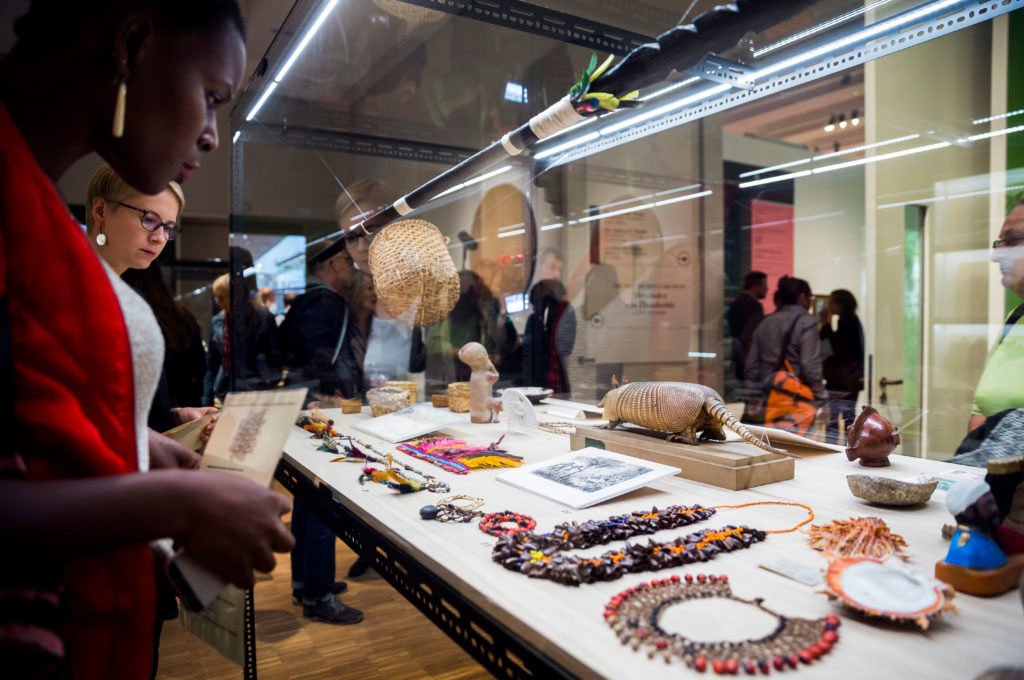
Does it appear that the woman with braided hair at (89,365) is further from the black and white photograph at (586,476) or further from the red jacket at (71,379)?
the black and white photograph at (586,476)

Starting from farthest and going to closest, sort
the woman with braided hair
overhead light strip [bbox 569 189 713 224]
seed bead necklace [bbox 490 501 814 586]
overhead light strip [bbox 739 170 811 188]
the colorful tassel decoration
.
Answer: overhead light strip [bbox 739 170 811 188] → overhead light strip [bbox 569 189 713 224] → the colorful tassel decoration → seed bead necklace [bbox 490 501 814 586] → the woman with braided hair

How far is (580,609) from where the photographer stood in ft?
2.78

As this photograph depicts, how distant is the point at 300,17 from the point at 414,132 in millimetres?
608

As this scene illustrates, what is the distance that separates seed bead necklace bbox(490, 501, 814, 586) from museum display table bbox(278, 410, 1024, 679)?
0.6 inches

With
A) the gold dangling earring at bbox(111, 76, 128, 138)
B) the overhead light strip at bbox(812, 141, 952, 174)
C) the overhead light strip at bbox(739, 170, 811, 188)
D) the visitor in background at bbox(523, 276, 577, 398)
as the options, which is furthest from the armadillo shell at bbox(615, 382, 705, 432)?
the overhead light strip at bbox(739, 170, 811, 188)

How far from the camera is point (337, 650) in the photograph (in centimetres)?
233

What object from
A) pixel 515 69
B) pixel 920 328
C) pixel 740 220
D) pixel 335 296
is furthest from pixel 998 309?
pixel 335 296

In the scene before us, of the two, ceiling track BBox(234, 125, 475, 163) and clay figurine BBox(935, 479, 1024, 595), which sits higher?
ceiling track BBox(234, 125, 475, 163)

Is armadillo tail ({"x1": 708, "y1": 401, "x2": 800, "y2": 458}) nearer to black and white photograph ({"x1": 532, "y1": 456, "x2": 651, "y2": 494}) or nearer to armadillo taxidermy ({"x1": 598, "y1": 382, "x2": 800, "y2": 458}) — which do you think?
armadillo taxidermy ({"x1": 598, "y1": 382, "x2": 800, "y2": 458})

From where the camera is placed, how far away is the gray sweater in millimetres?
3689

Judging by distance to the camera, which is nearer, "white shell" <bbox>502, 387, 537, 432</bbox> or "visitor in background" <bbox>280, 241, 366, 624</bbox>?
"white shell" <bbox>502, 387, 537, 432</bbox>

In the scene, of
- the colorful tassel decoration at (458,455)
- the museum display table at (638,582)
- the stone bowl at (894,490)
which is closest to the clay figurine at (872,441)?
the museum display table at (638,582)

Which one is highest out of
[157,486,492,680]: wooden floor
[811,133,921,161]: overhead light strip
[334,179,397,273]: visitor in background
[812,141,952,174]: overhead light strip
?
[811,133,921,161]: overhead light strip

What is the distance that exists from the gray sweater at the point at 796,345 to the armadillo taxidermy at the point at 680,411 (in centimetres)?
227
